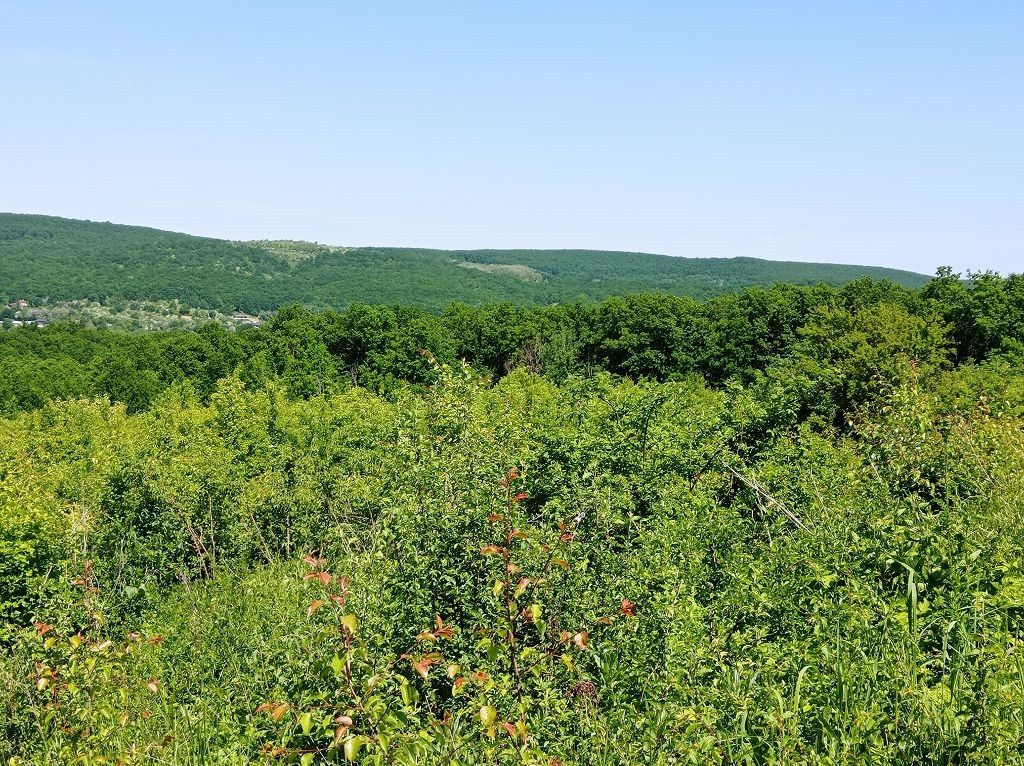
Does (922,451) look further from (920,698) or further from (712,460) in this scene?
(920,698)

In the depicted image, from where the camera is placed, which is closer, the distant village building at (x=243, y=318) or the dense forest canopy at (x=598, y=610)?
the dense forest canopy at (x=598, y=610)

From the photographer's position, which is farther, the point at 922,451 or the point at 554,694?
the point at 922,451

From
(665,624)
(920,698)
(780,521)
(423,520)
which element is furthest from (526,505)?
(920,698)

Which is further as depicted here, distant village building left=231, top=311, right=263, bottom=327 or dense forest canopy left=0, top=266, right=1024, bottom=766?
distant village building left=231, top=311, right=263, bottom=327

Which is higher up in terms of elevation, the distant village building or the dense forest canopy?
the dense forest canopy

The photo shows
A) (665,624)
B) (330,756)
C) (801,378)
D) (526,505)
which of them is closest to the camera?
(330,756)

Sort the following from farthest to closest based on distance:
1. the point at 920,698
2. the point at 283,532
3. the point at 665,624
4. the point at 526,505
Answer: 1. the point at 283,532
2. the point at 526,505
3. the point at 665,624
4. the point at 920,698

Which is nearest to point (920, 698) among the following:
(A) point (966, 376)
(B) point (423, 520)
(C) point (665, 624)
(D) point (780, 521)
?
(C) point (665, 624)

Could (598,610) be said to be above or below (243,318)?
above

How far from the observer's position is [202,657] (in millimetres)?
9273

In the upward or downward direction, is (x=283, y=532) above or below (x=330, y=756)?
below

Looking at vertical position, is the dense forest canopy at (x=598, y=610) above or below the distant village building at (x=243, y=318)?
above

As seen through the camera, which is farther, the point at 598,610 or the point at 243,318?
the point at 243,318

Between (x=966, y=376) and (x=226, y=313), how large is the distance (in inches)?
6997
